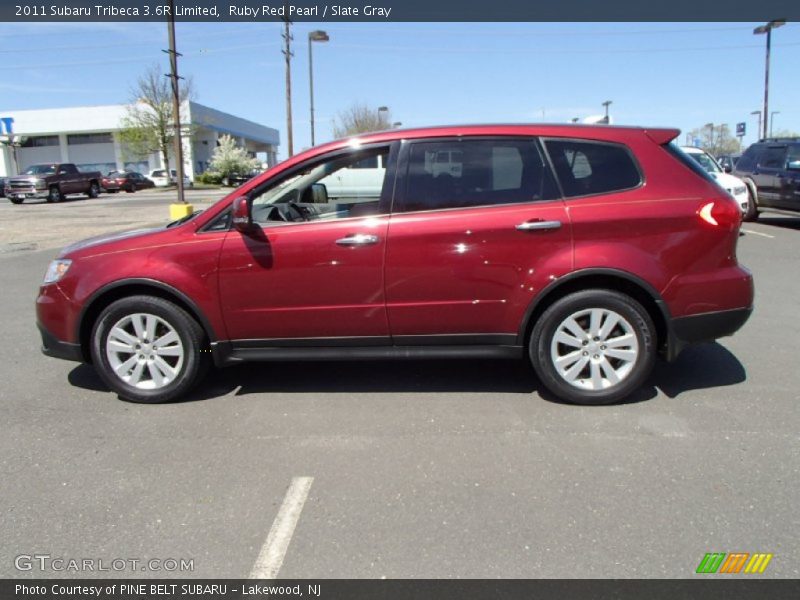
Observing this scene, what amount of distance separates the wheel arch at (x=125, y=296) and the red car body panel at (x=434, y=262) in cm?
2

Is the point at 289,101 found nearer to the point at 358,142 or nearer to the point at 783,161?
the point at 783,161

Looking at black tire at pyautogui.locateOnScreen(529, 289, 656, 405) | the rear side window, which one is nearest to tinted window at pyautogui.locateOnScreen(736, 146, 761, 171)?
the rear side window

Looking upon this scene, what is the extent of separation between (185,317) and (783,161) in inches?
557

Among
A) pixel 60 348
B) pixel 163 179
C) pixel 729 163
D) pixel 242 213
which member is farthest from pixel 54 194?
pixel 729 163

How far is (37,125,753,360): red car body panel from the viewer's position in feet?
12.8

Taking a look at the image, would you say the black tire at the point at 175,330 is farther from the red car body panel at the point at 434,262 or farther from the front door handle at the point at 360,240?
the front door handle at the point at 360,240

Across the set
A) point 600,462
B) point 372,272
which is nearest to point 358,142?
point 372,272

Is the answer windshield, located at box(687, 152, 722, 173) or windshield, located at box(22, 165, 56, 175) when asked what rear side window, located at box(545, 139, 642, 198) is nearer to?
windshield, located at box(687, 152, 722, 173)

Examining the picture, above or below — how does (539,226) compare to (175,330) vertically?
above

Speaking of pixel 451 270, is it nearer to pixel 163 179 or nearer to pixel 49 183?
pixel 49 183

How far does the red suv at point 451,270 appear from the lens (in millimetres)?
3902

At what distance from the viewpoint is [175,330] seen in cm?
415

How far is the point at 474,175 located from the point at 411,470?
6.44 ft
